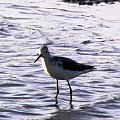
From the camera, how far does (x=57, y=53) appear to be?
59.9 feet

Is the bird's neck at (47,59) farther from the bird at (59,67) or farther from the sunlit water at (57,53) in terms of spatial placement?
the sunlit water at (57,53)

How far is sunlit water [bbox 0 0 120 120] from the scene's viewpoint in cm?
1235

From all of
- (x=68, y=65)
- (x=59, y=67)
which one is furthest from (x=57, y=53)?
(x=59, y=67)

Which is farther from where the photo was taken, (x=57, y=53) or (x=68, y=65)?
(x=57, y=53)

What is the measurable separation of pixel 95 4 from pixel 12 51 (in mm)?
12366

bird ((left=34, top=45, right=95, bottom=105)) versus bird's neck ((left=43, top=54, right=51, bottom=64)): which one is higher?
bird's neck ((left=43, top=54, right=51, bottom=64))

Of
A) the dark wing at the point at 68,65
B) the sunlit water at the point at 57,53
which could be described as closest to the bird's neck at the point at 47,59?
the dark wing at the point at 68,65

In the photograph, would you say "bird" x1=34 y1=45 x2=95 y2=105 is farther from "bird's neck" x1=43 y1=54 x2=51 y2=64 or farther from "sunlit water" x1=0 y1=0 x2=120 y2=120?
"sunlit water" x1=0 y1=0 x2=120 y2=120

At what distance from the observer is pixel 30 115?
11703 mm

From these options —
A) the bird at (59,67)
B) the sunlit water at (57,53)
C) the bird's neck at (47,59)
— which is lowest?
the sunlit water at (57,53)

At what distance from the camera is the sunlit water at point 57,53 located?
12.4 meters

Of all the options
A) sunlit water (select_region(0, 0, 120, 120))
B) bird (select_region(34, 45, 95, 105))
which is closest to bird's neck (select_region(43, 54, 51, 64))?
bird (select_region(34, 45, 95, 105))

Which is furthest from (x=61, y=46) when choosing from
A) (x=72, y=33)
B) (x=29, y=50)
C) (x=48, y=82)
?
(x=48, y=82)

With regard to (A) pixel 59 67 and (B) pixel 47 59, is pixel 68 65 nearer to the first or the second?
(A) pixel 59 67
